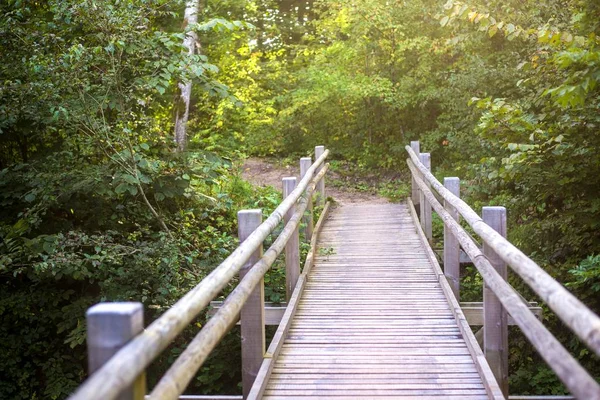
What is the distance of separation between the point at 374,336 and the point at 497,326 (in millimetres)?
1285

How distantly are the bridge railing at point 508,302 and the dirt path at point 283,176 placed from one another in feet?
27.0

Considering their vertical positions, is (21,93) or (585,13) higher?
(585,13)

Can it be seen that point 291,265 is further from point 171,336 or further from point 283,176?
point 283,176

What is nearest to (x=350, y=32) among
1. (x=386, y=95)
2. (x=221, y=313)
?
(x=386, y=95)

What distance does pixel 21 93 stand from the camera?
282 inches

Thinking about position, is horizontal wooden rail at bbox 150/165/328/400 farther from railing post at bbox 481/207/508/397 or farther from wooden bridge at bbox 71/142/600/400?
railing post at bbox 481/207/508/397

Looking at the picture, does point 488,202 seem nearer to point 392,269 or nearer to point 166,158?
point 392,269

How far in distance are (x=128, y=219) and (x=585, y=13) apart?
19.7ft

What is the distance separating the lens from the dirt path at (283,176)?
15.3 metres

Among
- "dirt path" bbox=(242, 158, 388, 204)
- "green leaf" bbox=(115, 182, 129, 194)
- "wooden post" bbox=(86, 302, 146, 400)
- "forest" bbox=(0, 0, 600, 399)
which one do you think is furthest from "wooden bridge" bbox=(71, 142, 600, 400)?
"dirt path" bbox=(242, 158, 388, 204)

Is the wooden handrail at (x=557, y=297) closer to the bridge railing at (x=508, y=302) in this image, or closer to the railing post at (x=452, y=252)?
the bridge railing at (x=508, y=302)

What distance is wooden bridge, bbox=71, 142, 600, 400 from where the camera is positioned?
214cm

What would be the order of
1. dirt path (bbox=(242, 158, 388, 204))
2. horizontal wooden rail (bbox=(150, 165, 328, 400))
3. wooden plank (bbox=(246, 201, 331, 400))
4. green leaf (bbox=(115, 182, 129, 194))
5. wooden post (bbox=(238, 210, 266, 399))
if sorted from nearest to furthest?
horizontal wooden rail (bbox=(150, 165, 328, 400)), wooden plank (bbox=(246, 201, 331, 400)), wooden post (bbox=(238, 210, 266, 399)), green leaf (bbox=(115, 182, 129, 194)), dirt path (bbox=(242, 158, 388, 204))

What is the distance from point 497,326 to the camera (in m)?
4.46
